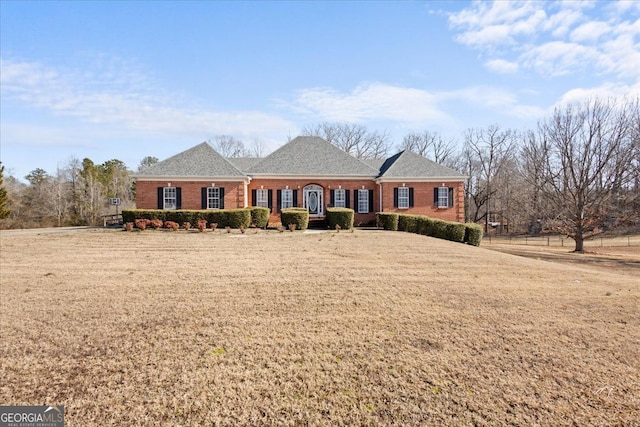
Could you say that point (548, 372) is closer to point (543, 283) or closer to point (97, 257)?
point (543, 283)

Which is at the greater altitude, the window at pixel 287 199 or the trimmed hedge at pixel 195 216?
the window at pixel 287 199

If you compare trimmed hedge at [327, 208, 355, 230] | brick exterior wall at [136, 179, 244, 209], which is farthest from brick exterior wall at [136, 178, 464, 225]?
trimmed hedge at [327, 208, 355, 230]

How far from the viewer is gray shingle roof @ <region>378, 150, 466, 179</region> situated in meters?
25.2

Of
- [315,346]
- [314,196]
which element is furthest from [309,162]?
[315,346]

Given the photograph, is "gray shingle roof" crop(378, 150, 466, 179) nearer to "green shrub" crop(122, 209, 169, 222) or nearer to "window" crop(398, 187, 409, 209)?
"window" crop(398, 187, 409, 209)

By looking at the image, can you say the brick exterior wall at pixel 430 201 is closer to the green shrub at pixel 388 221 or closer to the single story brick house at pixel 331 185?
the single story brick house at pixel 331 185

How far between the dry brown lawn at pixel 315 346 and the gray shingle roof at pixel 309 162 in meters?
15.4

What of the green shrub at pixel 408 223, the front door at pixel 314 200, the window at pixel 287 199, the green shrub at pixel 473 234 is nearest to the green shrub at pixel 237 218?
the window at pixel 287 199

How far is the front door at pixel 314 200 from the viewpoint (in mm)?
25578

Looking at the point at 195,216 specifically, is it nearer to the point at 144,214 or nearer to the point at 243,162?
the point at 144,214

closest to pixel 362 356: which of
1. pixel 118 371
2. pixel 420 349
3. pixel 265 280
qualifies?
pixel 420 349

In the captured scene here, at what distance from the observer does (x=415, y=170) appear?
25641mm

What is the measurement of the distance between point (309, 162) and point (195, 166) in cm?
801

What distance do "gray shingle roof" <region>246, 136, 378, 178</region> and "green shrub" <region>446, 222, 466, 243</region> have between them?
24.3 feet
